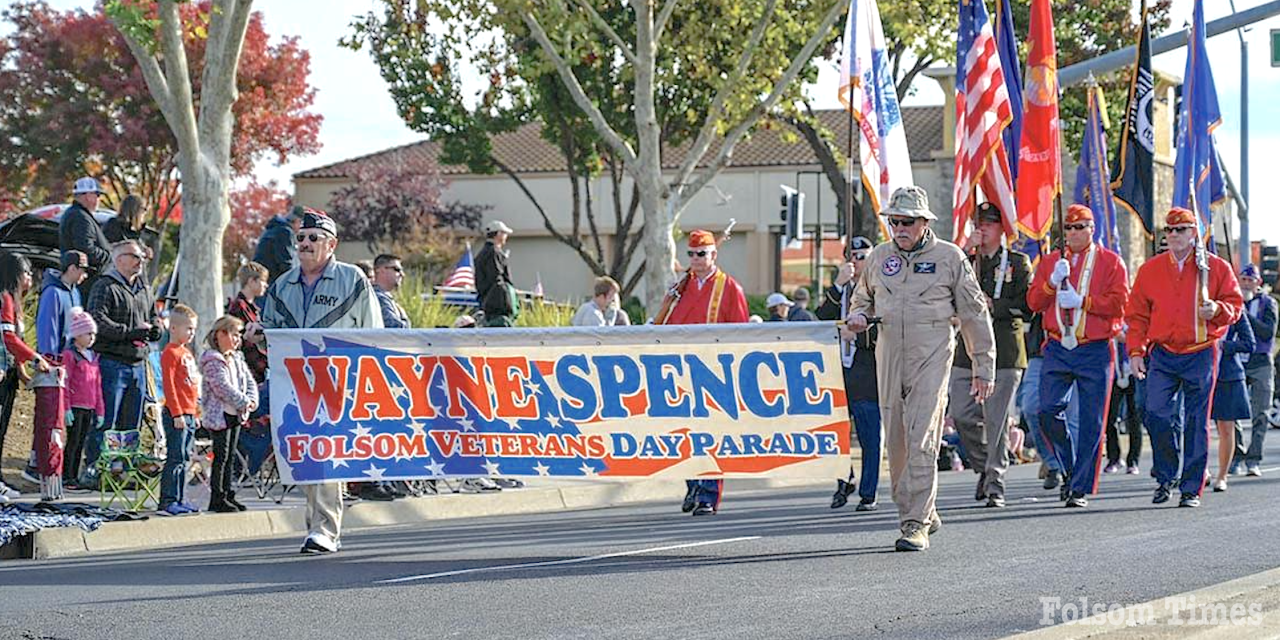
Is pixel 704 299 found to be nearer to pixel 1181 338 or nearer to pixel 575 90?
pixel 1181 338

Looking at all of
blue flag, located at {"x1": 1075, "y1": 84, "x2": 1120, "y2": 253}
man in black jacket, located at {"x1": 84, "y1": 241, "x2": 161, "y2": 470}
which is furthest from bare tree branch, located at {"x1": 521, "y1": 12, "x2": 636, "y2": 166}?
man in black jacket, located at {"x1": 84, "y1": 241, "x2": 161, "y2": 470}

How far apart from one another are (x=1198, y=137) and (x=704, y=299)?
678cm

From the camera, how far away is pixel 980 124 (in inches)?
677

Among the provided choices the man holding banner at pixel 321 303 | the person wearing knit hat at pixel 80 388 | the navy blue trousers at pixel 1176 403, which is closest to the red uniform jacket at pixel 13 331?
the person wearing knit hat at pixel 80 388

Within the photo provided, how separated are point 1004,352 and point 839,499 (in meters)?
1.63

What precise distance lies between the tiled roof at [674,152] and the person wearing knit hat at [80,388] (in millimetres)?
41138

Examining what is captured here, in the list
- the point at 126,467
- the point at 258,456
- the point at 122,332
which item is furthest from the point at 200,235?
the point at 126,467

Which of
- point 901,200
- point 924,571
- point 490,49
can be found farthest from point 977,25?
point 490,49

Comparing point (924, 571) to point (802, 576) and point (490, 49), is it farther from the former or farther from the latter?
point (490, 49)

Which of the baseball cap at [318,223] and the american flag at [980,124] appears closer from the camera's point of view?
the baseball cap at [318,223]

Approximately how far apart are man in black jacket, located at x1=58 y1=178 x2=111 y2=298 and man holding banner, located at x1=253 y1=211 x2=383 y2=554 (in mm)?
4466

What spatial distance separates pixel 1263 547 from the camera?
10664mm

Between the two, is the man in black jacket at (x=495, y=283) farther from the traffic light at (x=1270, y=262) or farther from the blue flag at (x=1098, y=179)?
the traffic light at (x=1270, y=262)

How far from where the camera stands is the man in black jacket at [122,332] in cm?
1435
